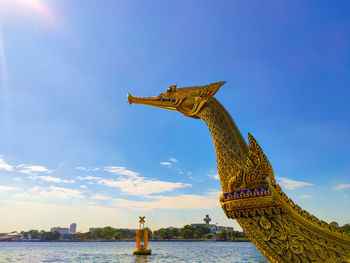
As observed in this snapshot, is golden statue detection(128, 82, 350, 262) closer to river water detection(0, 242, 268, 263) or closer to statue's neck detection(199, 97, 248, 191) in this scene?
statue's neck detection(199, 97, 248, 191)

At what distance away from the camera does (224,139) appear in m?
4.05

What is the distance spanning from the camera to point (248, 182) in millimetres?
3574

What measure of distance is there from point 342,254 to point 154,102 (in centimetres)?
370

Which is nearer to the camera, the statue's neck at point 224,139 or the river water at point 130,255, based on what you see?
the statue's neck at point 224,139

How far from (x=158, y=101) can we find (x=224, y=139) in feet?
4.98

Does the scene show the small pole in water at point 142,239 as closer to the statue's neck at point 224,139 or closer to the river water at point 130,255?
the river water at point 130,255

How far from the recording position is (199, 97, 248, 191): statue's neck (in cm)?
385

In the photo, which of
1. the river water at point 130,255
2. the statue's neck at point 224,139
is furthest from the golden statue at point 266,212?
the river water at point 130,255

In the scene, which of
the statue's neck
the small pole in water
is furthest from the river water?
the statue's neck

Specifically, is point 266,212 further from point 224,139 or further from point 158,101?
point 158,101

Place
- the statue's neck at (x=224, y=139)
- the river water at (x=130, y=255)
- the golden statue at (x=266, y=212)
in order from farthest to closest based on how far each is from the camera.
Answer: the river water at (x=130, y=255) < the statue's neck at (x=224, y=139) < the golden statue at (x=266, y=212)

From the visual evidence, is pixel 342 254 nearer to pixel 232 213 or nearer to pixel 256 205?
pixel 256 205

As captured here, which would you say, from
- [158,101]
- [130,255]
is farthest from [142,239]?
[158,101]

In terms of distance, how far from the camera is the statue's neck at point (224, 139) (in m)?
3.85
